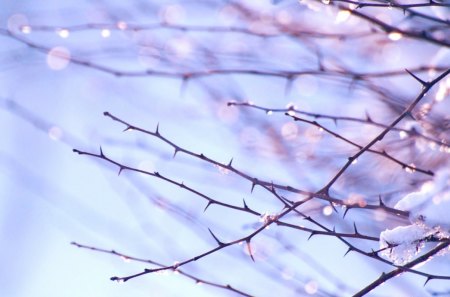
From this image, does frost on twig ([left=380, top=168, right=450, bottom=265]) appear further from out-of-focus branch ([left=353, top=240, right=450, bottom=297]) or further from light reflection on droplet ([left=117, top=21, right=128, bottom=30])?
light reflection on droplet ([left=117, top=21, right=128, bottom=30])

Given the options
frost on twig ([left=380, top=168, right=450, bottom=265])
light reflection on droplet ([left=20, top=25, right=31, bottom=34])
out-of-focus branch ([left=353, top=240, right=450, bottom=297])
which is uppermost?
light reflection on droplet ([left=20, top=25, right=31, bottom=34])

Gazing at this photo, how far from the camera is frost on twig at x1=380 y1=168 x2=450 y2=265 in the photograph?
154cm

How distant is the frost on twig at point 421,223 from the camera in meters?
1.54

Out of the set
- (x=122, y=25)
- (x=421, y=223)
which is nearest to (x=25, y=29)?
(x=122, y=25)

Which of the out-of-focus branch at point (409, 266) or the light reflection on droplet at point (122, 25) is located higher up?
the light reflection on droplet at point (122, 25)

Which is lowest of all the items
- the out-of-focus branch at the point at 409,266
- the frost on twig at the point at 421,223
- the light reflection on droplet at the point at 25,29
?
the out-of-focus branch at the point at 409,266

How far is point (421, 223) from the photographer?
5.14 ft

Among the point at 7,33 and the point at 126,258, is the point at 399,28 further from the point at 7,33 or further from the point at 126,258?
the point at 7,33

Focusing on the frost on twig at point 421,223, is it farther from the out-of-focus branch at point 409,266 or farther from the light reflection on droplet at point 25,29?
the light reflection on droplet at point 25,29

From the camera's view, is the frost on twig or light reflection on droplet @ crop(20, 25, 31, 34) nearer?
the frost on twig

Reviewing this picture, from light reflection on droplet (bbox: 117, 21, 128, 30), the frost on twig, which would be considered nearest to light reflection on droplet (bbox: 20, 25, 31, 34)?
light reflection on droplet (bbox: 117, 21, 128, 30)

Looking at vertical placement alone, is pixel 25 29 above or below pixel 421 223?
above

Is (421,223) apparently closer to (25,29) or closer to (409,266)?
(409,266)

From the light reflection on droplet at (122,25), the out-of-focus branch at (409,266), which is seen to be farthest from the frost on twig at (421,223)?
the light reflection on droplet at (122,25)
